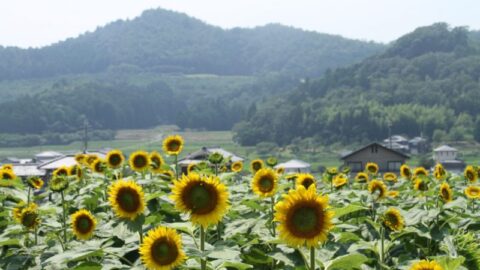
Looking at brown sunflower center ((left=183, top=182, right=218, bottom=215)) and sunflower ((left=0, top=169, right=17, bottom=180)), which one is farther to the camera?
sunflower ((left=0, top=169, right=17, bottom=180))

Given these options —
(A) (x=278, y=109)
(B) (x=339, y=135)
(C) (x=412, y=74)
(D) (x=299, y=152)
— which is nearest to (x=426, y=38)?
(C) (x=412, y=74)

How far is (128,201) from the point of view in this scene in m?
3.34

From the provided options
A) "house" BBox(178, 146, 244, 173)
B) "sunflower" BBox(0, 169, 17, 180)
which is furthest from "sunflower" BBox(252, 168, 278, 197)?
"sunflower" BBox(0, 169, 17, 180)

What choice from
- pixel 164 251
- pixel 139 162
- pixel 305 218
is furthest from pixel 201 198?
pixel 139 162

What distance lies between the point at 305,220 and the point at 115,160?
12.0 ft

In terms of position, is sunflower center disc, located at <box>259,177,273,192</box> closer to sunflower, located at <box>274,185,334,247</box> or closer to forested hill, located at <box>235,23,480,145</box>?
sunflower, located at <box>274,185,334,247</box>

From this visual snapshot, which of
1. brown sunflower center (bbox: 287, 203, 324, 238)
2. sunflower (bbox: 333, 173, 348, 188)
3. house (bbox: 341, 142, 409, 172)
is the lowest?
house (bbox: 341, 142, 409, 172)

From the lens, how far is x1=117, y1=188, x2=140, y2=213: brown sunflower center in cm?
332

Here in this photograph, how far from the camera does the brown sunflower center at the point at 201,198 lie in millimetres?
2750

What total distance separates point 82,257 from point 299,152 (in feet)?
361

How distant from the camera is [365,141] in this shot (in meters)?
117

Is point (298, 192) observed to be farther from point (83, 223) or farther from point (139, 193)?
point (83, 223)

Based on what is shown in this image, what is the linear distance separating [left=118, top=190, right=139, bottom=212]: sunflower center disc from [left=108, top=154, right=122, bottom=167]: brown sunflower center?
8.15 feet

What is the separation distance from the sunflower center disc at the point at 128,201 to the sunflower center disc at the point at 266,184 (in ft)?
2.98
